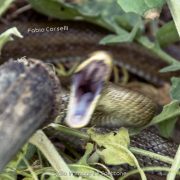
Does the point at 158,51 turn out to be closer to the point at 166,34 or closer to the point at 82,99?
the point at 166,34

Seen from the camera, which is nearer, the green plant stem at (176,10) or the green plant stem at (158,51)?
the green plant stem at (176,10)

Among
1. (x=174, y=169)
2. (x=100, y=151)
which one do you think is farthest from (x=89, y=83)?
(x=174, y=169)

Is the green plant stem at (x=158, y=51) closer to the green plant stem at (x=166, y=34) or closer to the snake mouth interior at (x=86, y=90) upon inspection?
the green plant stem at (x=166, y=34)

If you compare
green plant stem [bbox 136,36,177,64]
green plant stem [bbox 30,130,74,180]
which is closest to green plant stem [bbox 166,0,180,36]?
green plant stem [bbox 30,130,74,180]

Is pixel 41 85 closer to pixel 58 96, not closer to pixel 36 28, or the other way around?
pixel 58 96

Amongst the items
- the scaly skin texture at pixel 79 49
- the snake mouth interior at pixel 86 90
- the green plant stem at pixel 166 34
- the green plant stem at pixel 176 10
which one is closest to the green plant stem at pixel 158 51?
the green plant stem at pixel 166 34

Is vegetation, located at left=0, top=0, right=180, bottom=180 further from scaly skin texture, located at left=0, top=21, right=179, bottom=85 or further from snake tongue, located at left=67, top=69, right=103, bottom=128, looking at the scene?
scaly skin texture, located at left=0, top=21, right=179, bottom=85
